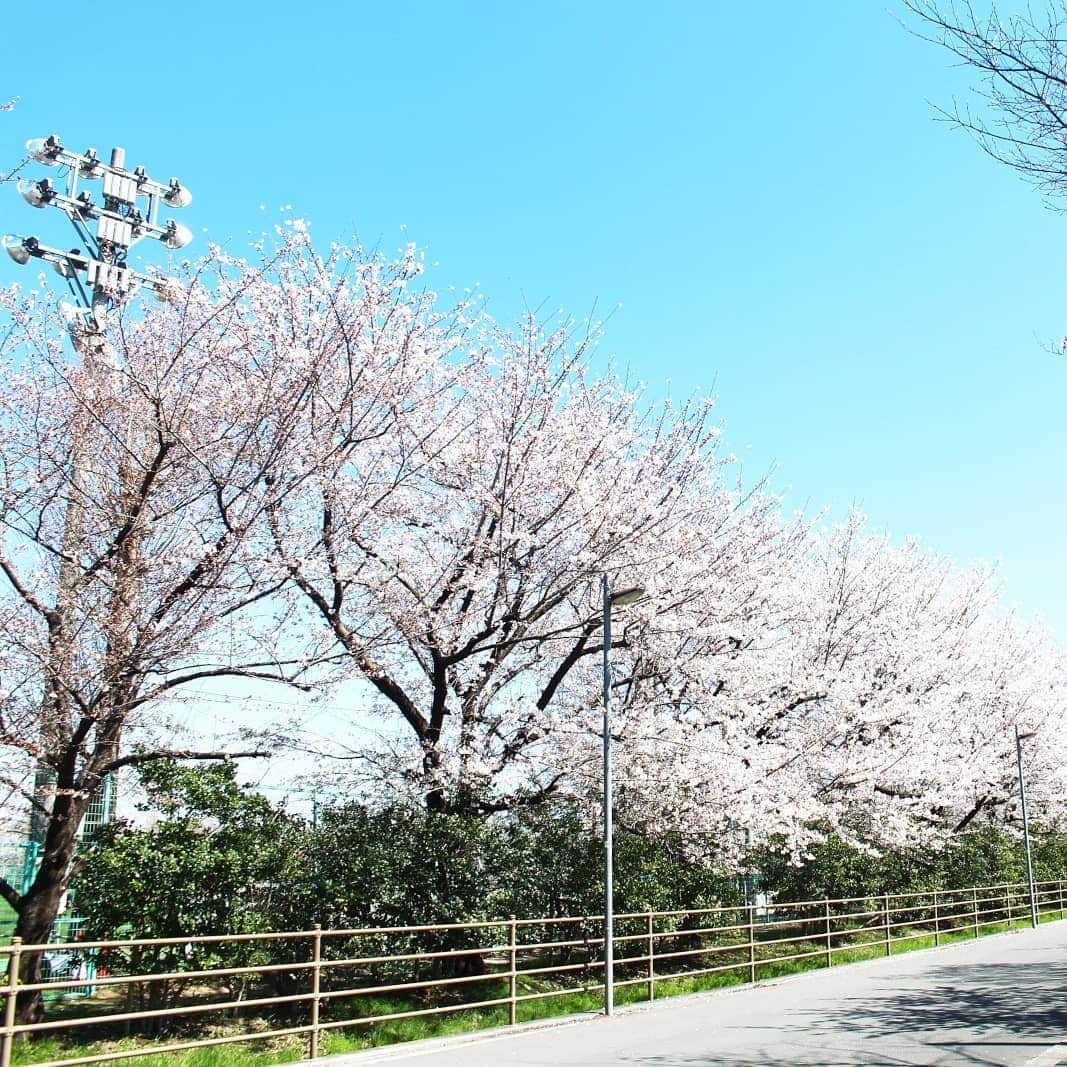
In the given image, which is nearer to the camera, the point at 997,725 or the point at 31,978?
the point at 31,978

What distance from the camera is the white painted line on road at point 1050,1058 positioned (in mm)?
8329

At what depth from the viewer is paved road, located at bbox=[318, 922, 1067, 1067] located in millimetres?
9242

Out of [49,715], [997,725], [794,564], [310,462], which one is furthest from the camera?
[997,725]

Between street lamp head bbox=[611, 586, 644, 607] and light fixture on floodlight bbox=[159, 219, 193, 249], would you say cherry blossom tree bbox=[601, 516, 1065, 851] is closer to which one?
street lamp head bbox=[611, 586, 644, 607]

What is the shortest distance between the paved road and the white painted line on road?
0.01m

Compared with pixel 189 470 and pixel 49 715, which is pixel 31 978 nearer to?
pixel 49 715

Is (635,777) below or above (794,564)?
below

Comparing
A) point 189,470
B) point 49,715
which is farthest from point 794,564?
point 49,715

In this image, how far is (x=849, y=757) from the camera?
66.4 ft

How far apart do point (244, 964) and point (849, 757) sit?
45.0ft

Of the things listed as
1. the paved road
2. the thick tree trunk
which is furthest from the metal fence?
→ the paved road

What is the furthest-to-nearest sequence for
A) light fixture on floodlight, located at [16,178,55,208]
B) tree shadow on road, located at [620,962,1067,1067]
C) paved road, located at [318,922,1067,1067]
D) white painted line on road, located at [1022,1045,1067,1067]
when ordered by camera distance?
light fixture on floodlight, located at [16,178,55,208] < paved road, located at [318,922,1067,1067] < tree shadow on road, located at [620,962,1067,1067] < white painted line on road, located at [1022,1045,1067,1067]

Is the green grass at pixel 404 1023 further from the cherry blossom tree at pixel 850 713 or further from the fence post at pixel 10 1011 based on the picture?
the cherry blossom tree at pixel 850 713

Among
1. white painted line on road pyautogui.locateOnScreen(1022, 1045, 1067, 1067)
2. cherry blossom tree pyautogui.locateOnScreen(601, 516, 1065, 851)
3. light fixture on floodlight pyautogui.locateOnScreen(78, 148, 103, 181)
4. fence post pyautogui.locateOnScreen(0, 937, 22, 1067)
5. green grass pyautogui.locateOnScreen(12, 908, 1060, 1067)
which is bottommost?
green grass pyautogui.locateOnScreen(12, 908, 1060, 1067)
